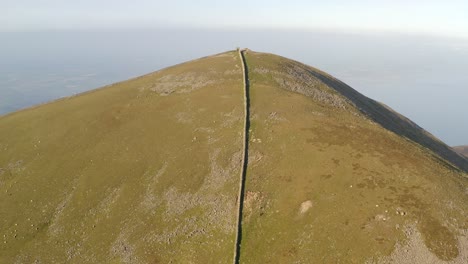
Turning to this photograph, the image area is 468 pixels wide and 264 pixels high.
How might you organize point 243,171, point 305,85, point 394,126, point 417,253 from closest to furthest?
point 417,253
point 243,171
point 305,85
point 394,126

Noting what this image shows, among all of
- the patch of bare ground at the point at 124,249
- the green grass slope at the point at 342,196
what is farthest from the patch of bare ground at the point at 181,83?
the patch of bare ground at the point at 124,249

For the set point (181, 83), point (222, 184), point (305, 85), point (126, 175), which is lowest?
point (126, 175)

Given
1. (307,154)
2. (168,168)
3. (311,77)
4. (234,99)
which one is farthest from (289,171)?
Answer: (311,77)

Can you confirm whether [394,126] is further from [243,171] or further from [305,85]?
[243,171]

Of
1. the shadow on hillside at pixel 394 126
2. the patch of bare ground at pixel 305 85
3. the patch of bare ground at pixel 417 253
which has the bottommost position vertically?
the shadow on hillside at pixel 394 126

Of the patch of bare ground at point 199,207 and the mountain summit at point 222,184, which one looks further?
the patch of bare ground at point 199,207

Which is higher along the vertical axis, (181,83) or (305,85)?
(181,83)

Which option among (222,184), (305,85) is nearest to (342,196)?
(222,184)

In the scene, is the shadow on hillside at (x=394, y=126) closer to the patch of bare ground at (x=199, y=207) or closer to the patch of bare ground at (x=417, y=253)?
the patch of bare ground at (x=199, y=207)
